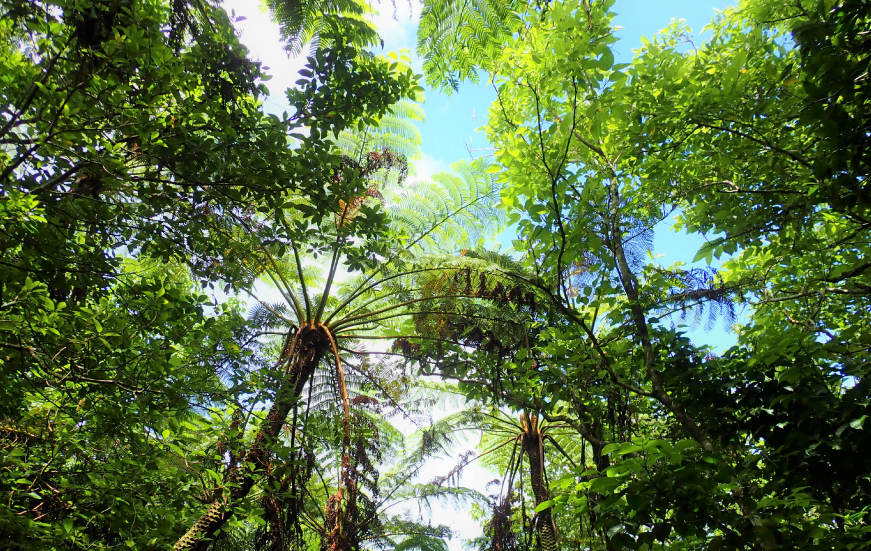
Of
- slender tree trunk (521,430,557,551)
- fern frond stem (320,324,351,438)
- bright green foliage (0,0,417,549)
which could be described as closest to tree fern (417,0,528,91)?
bright green foliage (0,0,417,549)

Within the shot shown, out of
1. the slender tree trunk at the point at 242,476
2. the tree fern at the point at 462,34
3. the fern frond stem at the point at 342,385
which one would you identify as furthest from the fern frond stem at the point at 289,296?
the tree fern at the point at 462,34

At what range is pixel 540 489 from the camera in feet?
16.0

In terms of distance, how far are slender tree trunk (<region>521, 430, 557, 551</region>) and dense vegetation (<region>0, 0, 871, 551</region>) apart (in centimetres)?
40

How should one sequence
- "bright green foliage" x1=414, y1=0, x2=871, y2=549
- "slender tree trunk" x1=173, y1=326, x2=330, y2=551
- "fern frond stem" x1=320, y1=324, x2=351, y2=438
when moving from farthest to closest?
"fern frond stem" x1=320, y1=324, x2=351, y2=438 < "slender tree trunk" x1=173, y1=326, x2=330, y2=551 < "bright green foliage" x1=414, y1=0, x2=871, y2=549

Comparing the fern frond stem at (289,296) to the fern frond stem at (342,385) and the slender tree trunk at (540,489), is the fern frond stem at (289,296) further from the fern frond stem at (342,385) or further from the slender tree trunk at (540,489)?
the slender tree trunk at (540,489)

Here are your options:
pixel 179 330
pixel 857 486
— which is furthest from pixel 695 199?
pixel 179 330

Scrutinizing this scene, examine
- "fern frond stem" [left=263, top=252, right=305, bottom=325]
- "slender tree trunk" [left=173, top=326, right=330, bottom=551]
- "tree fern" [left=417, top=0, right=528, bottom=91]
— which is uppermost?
"tree fern" [left=417, top=0, right=528, bottom=91]

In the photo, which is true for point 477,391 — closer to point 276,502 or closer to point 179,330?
point 276,502

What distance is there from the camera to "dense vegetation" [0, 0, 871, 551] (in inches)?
73.5

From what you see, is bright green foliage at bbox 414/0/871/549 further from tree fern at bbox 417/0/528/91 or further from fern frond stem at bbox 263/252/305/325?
fern frond stem at bbox 263/252/305/325

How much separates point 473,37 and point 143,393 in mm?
3074

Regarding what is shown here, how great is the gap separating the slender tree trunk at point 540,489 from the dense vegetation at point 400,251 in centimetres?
40

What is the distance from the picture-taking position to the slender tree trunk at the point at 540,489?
13.8ft

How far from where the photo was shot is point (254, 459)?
3357mm
